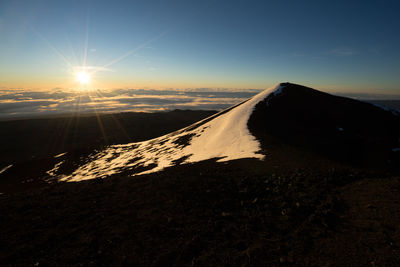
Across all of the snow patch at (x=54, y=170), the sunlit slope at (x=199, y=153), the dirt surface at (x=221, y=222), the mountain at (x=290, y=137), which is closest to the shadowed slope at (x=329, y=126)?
the mountain at (x=290, y=137)

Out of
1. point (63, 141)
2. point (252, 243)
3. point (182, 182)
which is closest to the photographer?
point (252, 243)

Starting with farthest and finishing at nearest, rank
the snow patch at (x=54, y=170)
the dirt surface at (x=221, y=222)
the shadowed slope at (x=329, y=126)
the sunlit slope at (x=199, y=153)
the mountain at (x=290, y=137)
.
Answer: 1. the snow patch at (x=54, y=170)
2. the sunlit slope at (x=199, y=153)
3. the mountain at (x=290, y=137)
4. the shadowed slope at (x=329, y=126)
5. the dirt surface at (x=221, y=222)

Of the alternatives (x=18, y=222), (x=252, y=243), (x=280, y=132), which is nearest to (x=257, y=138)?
(x=280, y=132)

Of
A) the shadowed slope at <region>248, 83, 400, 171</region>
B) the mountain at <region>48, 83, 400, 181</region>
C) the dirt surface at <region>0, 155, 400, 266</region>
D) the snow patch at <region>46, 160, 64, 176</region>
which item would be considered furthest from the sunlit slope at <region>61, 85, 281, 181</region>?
the dirt surface at <region>0, 155, 400, 266</region>

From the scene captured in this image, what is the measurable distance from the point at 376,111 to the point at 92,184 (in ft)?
150

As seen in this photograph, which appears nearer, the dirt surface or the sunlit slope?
the dirt surface

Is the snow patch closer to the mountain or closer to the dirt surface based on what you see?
the mountain

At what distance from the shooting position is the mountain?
60.7ft

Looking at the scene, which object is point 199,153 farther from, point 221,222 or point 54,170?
point 54,170

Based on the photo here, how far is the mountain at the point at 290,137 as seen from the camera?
1851 centimetres

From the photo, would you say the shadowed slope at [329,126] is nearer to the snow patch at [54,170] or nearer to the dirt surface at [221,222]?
the dirt surface at [221,222]

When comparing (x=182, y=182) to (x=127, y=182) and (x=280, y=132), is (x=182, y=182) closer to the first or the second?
(x=127, y=182)

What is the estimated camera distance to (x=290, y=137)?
72.3ft

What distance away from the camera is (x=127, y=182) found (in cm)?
1530
